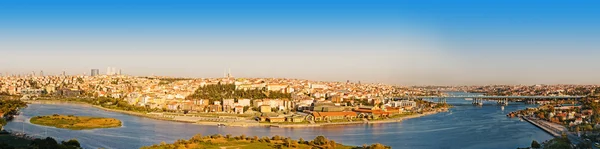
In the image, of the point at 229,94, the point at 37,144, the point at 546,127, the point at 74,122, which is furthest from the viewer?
the point at 229,94

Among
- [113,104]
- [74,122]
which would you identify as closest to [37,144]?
[74,122]

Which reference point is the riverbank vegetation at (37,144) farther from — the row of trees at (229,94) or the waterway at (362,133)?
the row of trees at (229,94)

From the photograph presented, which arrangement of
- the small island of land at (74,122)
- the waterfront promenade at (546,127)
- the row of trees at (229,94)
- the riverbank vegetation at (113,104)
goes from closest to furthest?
the waterfront promenade at (546,127), the small island of land at (74,122), the riverbank vegetation at (113,104), the row of trees at (229,94)

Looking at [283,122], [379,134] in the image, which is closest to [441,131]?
[379,134]

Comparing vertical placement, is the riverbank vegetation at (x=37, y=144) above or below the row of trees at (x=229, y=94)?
below

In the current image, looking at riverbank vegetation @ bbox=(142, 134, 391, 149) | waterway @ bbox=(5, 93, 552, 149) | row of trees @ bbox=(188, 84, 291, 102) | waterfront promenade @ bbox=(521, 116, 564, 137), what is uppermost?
row of trees @ bbox=(188, 84, 291, 102)

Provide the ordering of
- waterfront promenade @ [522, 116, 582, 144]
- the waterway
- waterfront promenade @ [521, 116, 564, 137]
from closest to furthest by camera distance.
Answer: the waterway
waterfront promenade @ [522, 116, 582, 144]
waterfront promenade @ [521, 116, 564, 137]

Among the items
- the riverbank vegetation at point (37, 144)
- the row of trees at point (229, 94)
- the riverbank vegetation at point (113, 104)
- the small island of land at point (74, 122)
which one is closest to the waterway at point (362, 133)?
the small island of land at point (74, 122)

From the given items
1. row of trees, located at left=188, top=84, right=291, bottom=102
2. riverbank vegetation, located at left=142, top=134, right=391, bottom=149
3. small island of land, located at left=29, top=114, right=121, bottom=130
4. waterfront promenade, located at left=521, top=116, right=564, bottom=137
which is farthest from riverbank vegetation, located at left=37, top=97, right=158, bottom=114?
waterfront promenade, located at left=521, top=116, right=564, bottom=137

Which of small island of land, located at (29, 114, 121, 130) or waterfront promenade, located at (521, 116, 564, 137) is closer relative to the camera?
waterfront promenade, located at (521, 116, 564, 137)

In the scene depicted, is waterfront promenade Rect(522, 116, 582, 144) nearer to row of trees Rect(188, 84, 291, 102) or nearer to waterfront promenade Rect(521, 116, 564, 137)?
waterfront promenade Rect(521, 116, 564, 137)

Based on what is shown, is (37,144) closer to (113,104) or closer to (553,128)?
(553,128)

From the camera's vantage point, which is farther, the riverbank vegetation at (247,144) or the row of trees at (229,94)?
the row of trees at (229,94)

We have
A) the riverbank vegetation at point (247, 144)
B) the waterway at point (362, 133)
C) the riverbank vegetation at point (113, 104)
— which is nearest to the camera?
the riverbank vegetation at point (247, 144)
